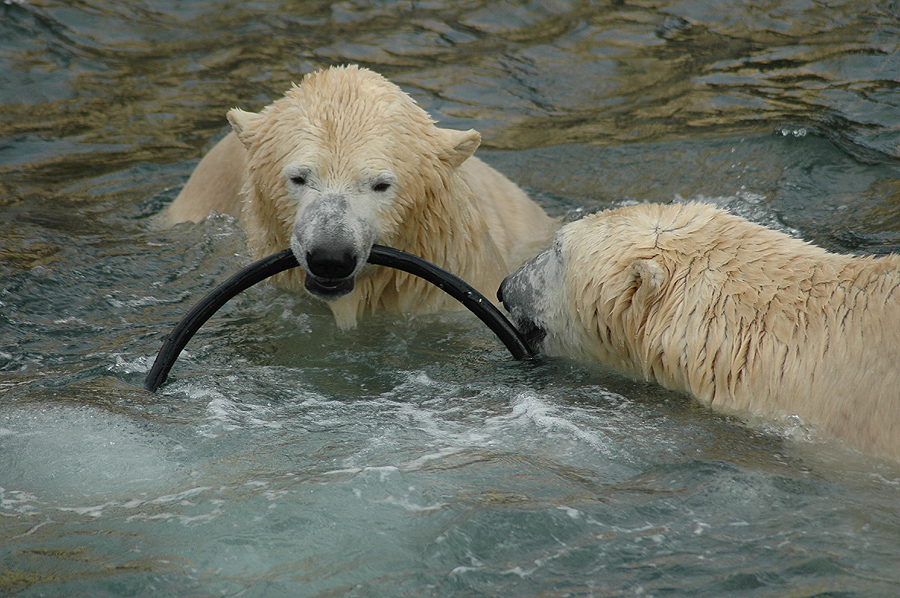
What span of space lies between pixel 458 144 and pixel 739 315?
1.59 meters

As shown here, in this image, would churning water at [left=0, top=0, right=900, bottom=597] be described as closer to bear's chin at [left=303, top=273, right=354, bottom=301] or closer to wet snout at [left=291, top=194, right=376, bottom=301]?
bear's chin at [left=303, top=273, right=354, bottom=301]

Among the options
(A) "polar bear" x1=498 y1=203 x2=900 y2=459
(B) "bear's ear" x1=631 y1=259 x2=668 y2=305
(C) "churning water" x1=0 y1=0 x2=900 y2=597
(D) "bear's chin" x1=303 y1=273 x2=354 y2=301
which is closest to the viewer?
(C) "churning water" x1=0 y1=0 x2=900 y2=597

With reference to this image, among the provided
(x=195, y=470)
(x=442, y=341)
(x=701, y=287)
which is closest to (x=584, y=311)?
(x=701, y=287)

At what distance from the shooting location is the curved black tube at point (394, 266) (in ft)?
12.1

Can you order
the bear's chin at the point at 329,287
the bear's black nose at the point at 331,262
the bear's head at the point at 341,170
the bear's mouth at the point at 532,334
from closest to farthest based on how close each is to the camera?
the bear's black nose at the point at 331,262 → the bear's head at the point at 341,170 → the bear's chin at the point at 329,287 → the bear's mouth at the point at 532,334

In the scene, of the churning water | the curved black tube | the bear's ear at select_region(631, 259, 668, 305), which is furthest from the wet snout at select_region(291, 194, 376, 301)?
the bear's ear at select_region(631, 259, 668, 305)

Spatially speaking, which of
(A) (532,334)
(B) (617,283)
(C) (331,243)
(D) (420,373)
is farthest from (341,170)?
(B) (617,283)

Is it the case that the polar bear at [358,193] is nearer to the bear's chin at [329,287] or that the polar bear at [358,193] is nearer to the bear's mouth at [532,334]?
the bear's chin at [329,287]

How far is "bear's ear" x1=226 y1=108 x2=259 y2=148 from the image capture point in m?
4.26

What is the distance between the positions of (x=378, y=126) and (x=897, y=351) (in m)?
2.23

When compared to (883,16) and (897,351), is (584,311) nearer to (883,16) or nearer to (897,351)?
(897,351)

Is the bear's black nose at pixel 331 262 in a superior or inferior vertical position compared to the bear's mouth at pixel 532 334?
superior

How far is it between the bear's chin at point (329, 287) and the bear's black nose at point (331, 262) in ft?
0.38

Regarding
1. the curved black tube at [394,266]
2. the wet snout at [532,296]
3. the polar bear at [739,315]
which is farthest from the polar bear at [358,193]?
the polar bear at [739,315]
